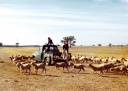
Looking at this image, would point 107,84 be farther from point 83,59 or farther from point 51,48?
point 83,59

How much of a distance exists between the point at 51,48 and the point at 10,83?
13688 millimetres

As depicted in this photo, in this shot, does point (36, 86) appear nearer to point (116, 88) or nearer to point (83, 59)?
point (116, 88)

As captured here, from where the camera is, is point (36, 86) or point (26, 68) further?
point (26, 68)

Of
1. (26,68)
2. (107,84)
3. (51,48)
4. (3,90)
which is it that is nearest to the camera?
(3,90)

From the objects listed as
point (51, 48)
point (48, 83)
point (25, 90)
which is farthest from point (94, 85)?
point (51, 48)

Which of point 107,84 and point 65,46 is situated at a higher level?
point 65,46

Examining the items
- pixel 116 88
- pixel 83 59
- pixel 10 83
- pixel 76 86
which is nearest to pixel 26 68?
pixel 10 83

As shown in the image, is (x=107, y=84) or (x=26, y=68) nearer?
(x=107, y=84)

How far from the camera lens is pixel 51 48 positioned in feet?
99.0

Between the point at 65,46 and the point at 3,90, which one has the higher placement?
the point at 65,46

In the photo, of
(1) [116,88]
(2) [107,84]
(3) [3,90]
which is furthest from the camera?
(2) [107,84]

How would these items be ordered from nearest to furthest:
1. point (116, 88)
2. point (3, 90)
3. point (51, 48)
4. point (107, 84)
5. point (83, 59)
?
point (3, 90)
point (116, 88)
point (107, 84)
point (51, 48)
point (83, 59)

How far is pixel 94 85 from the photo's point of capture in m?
16.2

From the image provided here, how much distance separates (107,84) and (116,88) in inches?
51.3
